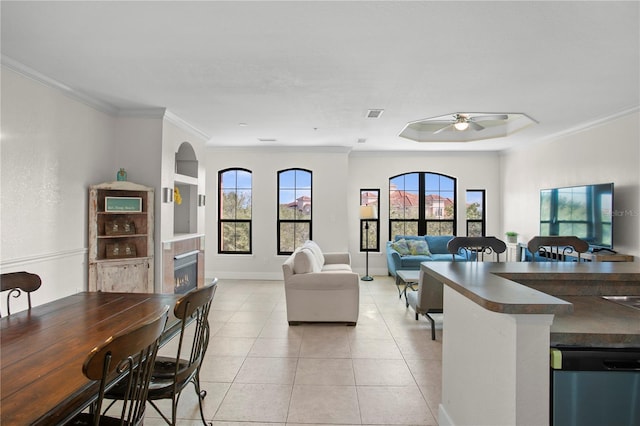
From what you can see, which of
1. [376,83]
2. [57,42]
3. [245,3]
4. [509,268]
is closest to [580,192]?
[376,83]

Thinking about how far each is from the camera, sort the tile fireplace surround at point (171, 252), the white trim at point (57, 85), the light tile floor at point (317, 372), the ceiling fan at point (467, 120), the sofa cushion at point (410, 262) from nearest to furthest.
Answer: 1. the light tile floor at point (317, 372)
2. the white trim at point (57, 85)
3. the tile fireplace surround at point (171, 252)
4. the ceiling fan at point (467, 120)
5. the sofa cushion at point (410, 262)

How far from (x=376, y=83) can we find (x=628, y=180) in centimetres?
339

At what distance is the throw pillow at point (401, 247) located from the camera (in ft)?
23.6

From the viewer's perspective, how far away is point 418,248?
24.0 ft

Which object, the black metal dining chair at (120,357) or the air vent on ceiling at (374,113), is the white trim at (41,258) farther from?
the air vent on ceiling at (374,113)

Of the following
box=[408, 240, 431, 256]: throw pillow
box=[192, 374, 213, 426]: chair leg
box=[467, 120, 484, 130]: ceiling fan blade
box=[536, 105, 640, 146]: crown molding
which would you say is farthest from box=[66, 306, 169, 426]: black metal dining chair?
box=[467, 120, 484, 130]: ceiling fan blade

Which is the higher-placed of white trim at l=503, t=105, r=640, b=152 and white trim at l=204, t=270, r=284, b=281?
white trim at l=503, t=105, r=640, b=152

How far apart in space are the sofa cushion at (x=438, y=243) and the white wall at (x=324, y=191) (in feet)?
2.18

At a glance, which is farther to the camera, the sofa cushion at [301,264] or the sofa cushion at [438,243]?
the sofa cushion at [438,243]

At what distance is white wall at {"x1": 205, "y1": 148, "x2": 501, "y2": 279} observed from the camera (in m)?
7.45

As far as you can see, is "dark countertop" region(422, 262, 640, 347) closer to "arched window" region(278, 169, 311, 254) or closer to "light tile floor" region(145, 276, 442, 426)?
"light tile floor" region(145, 276, 442, 426)

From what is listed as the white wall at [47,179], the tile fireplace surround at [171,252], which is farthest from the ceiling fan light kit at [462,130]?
the white wall at [47,179]

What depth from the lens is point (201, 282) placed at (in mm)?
5973

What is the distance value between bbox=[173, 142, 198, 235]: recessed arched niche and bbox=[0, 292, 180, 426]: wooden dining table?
11.0ft
